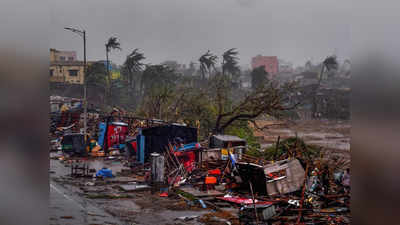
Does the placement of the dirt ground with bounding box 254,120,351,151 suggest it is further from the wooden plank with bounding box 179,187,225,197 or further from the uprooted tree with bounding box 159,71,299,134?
the wooden plank with bounding box 179,187,225,197

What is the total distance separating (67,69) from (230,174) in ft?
21.7

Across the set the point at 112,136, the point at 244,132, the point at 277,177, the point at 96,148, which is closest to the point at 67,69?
the point at 112,136

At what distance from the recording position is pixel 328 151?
912 cm

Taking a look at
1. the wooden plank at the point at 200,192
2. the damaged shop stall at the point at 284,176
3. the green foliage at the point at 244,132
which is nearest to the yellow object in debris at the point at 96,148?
the green foliage at the point at 244,132

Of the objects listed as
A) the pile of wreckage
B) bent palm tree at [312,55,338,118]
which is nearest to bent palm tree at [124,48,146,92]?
the pile of wreckage

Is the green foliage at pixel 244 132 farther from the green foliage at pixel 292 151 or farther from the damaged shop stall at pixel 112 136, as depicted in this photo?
the damaged shop stall at pixel 112 136

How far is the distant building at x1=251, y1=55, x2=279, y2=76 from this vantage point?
856 centimetres

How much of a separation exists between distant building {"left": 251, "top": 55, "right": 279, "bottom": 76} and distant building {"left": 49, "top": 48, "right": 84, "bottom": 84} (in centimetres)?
531

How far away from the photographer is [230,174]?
878 centimetres

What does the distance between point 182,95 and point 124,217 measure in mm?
8269

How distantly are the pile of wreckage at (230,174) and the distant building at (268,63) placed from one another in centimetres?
210

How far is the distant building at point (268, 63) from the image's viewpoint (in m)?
8.56
